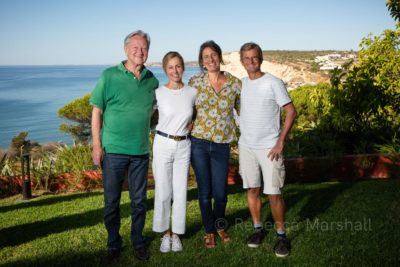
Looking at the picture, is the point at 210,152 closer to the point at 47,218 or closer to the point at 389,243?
the point at 389,243

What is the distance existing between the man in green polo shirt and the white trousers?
0.14 metres

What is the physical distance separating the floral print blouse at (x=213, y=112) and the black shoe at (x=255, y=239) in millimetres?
1067

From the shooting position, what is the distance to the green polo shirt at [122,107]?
3.45 m

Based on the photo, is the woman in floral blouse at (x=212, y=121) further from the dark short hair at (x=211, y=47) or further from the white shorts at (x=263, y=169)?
the white shorts at (x=263, y=169)

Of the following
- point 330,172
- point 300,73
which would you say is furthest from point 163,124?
point 300,73

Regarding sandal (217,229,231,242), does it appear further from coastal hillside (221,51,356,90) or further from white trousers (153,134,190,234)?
coastal hillside (221,51,356,90)

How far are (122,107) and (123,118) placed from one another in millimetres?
96

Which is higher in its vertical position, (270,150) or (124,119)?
(124,119)

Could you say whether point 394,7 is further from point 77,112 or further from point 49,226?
point 77,112

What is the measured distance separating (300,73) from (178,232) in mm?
53527

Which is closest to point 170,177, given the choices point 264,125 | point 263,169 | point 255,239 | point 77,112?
point 263,169

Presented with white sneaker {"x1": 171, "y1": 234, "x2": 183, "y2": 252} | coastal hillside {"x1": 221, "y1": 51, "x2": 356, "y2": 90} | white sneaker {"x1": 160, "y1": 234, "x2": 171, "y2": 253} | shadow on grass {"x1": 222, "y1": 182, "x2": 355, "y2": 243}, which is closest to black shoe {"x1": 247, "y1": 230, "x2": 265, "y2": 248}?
shadow on grass {"x1": 222, "y1": 182, "x2": 355, "y2": 243}

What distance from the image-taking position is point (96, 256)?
3938mm

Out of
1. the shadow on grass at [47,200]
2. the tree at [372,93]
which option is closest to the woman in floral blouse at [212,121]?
the shadow on grass at [47,200]
